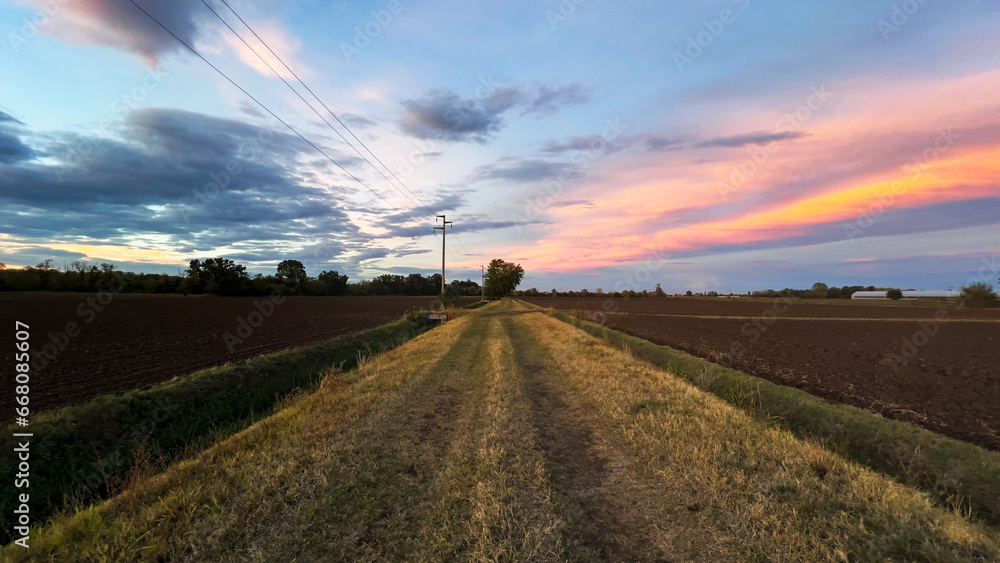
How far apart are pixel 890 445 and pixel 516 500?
25.5 ft

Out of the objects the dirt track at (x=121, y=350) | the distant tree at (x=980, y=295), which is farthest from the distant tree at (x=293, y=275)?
the distant tree at (x=980, y=295)

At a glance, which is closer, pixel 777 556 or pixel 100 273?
pixel 777 556

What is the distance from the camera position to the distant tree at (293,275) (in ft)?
359

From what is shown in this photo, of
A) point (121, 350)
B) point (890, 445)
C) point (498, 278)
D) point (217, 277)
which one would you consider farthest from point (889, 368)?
point (217, 277)

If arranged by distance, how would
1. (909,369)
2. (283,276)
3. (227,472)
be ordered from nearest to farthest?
(227,472)
(909,369)
(283,276)

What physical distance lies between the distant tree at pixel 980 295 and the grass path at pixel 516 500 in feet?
372

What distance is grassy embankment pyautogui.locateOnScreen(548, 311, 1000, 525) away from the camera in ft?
20.1

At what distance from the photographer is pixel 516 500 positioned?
4.74 metres

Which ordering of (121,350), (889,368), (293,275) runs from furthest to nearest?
(293,275) → (121,350) → (889,368)

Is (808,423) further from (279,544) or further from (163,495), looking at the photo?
(163,495)

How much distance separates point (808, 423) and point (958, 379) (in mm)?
9186

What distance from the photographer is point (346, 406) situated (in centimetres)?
891

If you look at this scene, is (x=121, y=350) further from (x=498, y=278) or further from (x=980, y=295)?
(x=980, y=295)

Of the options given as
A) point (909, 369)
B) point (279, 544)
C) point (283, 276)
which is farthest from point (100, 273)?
point (909, 369)
